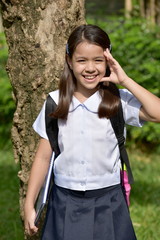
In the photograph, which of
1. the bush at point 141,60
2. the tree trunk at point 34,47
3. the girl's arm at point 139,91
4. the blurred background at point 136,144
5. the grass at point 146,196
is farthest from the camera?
the bush at point 141,60

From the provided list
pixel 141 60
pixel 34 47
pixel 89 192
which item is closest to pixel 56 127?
pixel 89 192

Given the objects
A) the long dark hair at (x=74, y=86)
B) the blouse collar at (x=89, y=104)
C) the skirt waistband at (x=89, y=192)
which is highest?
the long dark hair at (x=74, y=86)

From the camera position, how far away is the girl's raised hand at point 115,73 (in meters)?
2.42

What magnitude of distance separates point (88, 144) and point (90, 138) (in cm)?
3

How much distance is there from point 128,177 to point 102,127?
322mm

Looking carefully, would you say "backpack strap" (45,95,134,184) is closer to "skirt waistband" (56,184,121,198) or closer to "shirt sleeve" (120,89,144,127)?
"shirt sleeve" (120,89,144,127)

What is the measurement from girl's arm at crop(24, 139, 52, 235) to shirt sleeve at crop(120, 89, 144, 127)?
15.7 inches

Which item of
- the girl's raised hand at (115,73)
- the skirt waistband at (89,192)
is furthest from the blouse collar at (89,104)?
the skirt waistband at (89,192)

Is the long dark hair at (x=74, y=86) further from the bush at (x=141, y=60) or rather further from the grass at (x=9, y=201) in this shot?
the bush at (x=141, y=60)

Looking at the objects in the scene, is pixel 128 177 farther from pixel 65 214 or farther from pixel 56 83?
pixel 56 83

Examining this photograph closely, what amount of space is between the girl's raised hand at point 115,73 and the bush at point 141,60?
370cm

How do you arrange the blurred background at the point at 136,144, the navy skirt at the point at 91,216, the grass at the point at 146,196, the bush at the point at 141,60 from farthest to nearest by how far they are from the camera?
the bush at the point at 141,60
the blurred background at the point at 136,144
the grass at the point at 146,196
the navy skirt at the point at 91,216

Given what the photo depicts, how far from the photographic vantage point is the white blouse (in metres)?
2.47

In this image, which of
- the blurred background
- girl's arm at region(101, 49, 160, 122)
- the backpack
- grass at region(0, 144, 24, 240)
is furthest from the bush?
girl's arm at region(101, 49, 160, 122)
